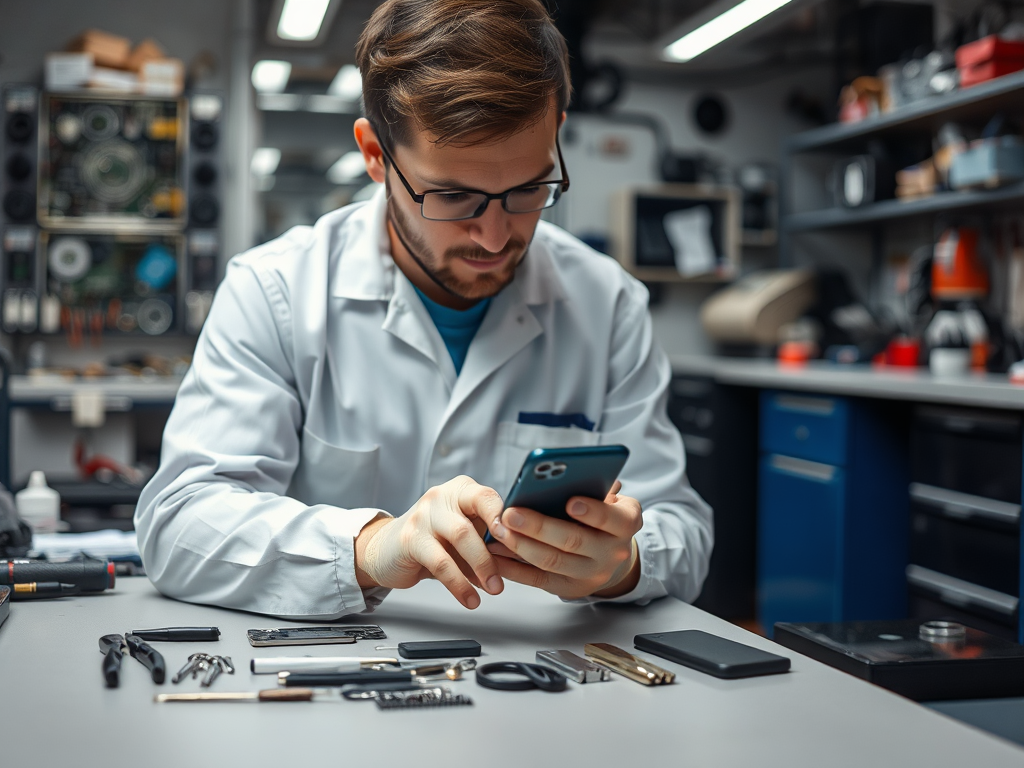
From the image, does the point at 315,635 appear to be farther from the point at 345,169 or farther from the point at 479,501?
the point at 345,169

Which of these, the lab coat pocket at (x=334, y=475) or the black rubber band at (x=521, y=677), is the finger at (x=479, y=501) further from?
the lab coat pocket at (x=334, y=475)

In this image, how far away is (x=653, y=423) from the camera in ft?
4.82

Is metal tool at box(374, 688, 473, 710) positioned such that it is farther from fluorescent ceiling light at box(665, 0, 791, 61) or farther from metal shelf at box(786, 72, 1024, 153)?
fluorescent ceiling light at box(665, 0, 791, 61)

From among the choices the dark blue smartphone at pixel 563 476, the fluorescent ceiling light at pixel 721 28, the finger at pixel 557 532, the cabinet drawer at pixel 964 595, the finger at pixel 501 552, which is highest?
the fluorescent ceiling light at pixel 721 28

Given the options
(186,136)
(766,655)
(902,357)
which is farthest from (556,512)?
(186,136)

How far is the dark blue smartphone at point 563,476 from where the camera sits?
0.87 metres

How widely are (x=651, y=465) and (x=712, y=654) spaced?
21.0 inches

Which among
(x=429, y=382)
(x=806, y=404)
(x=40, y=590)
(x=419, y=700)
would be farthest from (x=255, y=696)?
(x=806, y=404)

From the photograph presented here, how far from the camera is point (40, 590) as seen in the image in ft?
3.74

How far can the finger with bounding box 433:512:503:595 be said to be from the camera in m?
1.00

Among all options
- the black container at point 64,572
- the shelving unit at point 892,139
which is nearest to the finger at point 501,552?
the black container at point 64,572

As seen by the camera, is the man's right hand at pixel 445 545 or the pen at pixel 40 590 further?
the pen at pixel 40 590

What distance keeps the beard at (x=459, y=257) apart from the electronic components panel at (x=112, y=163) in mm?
3568

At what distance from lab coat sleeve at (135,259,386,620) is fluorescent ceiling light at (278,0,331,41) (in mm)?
3061
